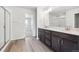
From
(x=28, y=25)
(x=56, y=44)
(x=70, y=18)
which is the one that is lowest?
(x=56, y=44)

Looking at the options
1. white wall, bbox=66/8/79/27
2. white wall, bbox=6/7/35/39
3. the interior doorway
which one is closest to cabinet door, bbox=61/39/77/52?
white wall, bbox=66/8/79/27

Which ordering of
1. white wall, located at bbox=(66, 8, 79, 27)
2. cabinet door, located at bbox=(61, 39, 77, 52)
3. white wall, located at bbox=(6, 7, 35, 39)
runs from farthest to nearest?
white wall, located at bbox=(66, 8, 79, 27)
white wall, located at bbox=(6, 7, 35, 39)
cabinet door, located at bbox=(61, 39, 77, 52)

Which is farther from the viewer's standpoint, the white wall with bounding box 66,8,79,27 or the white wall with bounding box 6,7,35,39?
the white wall with bounding box 66,8,79,27

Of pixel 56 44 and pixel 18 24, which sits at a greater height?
pixel 18 24

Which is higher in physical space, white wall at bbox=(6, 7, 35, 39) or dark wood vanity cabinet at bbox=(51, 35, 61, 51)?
white wall at bbox=(6, 7, 35, 39)

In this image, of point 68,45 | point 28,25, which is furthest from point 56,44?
point 28,25

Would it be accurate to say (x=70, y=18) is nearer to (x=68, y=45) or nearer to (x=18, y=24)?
(x=68, y=45)

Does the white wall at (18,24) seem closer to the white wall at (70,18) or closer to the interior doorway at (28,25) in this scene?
the interior doorway at (28,25)

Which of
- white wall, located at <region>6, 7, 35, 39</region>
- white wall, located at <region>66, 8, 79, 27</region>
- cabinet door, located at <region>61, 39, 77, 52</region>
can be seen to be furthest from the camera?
white wall, located at <region>66, 8, 79, 27</region>

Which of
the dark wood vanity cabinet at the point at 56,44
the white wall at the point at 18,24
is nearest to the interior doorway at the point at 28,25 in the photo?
the white wall at the point at 18,24

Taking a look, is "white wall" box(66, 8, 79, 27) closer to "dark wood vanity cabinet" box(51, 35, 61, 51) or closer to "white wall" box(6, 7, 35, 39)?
"dark wood vanity cabinet" box(51, 35, 61, 51)

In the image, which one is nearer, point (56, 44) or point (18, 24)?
point (18, 24)
